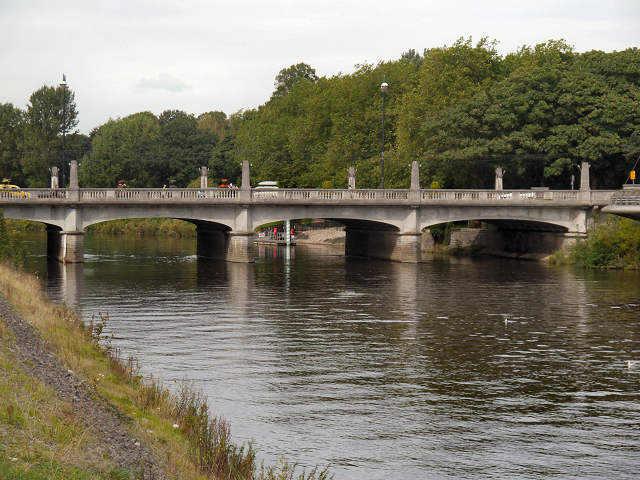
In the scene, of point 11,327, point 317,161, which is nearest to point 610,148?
point 317,161

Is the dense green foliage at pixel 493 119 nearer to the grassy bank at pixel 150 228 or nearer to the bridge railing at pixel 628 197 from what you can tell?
the bridge railing at pixel 628 197

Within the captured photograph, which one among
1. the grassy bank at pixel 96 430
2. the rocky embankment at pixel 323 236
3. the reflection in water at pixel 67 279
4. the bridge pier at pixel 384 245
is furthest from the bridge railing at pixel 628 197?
the grassy bank at pixel 96 430

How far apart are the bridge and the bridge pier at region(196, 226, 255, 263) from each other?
0.29 feet

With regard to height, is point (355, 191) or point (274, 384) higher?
point (355, 191)

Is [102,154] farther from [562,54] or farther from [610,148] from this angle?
[610,148]

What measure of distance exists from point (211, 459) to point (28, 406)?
10.4ft

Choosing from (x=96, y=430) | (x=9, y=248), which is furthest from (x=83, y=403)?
(x=9, y=248)

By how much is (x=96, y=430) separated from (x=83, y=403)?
1639 mm

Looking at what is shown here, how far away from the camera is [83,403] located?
13570 mm

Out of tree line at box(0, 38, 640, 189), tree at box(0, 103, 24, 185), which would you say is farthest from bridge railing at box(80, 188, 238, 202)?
tree at box(0, 103, 24, 185)

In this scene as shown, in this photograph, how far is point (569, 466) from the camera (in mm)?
14352

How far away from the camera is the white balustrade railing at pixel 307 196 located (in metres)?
54.7

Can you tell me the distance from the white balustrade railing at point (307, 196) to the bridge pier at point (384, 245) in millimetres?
3506

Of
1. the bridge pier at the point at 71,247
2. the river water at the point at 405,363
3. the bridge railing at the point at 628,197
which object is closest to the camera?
the river water at the point at 405,363
